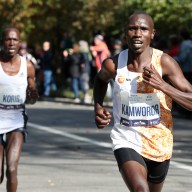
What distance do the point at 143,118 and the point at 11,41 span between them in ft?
8.87

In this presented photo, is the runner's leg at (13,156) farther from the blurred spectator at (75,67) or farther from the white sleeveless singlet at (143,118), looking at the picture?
the blurred spectator at (75,67)

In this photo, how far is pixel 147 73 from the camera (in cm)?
747

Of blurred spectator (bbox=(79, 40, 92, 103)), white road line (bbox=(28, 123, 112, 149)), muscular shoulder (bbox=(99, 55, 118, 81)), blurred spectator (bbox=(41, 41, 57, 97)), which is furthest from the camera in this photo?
blurred spectator (bbox=(41, 41, 57, 97))

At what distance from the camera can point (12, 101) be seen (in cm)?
1012

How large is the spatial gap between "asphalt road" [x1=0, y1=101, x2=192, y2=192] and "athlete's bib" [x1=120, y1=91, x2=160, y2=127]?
3.48m

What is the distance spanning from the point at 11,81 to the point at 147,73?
115 inches

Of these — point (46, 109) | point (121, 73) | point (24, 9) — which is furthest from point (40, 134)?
point (24, 9)

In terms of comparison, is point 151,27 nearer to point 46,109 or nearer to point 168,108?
point 168,108

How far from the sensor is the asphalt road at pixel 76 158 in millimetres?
11742

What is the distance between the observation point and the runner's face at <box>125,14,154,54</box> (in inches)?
308

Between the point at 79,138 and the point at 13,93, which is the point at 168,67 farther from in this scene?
the point at 79,138

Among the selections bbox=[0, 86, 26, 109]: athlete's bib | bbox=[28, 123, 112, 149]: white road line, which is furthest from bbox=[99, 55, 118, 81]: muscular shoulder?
bbox=[28, 123, 112, 149]: white road line

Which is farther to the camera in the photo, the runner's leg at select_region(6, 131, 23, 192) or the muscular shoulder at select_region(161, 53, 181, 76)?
the runner's leg at select_region(6, 131, 23, 192)

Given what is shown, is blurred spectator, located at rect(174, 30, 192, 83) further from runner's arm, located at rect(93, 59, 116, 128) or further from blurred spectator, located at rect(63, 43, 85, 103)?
runner's arm, located at rect(93, 59, 116, 128)
